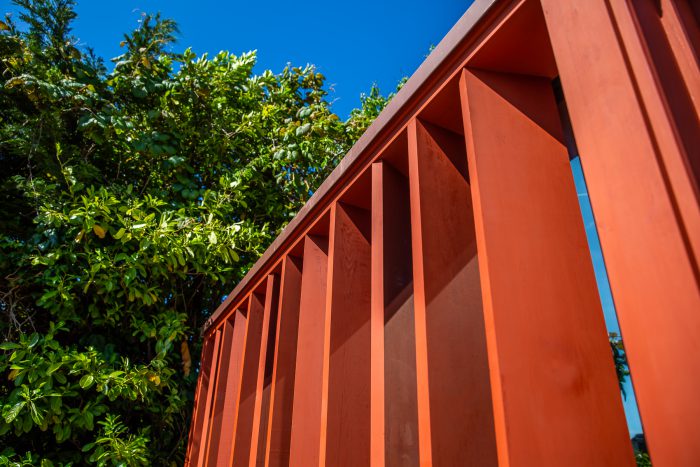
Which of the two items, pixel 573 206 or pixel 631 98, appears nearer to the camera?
pixel 631 98

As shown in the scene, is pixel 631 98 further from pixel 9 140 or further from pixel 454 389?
pixel 9 140

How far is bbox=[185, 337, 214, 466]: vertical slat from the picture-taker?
2.74 m

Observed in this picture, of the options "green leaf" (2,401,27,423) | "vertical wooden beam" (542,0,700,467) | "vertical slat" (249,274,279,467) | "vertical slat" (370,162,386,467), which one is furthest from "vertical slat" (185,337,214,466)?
"vertical wooden beam" (542,0,700,467)

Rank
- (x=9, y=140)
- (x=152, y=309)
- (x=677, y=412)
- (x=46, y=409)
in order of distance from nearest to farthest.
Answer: (x=677, y=412), (x=46, y=409), (x=9, y=140), (x=152, y=309)

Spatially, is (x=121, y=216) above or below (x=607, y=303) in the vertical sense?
above

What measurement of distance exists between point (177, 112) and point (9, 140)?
3.84ft

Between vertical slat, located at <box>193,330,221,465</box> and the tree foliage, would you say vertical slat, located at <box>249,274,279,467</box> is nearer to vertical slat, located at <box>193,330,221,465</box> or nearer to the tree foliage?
vertical slat, located at <box>193,330,221,465</box>

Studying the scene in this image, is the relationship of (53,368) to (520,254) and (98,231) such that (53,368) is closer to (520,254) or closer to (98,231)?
(98,231)

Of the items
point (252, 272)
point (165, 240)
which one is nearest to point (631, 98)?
point (252, 272)

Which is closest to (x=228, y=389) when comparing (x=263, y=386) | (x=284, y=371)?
(x=263, y=386)

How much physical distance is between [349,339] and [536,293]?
666 millimetres

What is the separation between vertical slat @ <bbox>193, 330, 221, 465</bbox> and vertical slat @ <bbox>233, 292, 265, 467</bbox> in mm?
665

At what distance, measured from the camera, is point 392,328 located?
1104 millimetres

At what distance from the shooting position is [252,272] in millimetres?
2227
